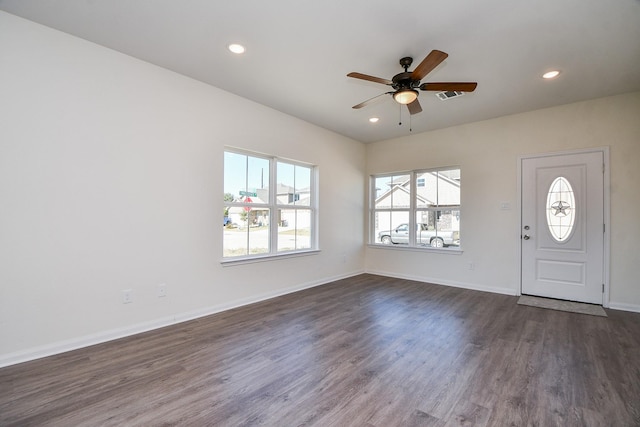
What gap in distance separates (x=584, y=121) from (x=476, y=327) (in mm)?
3307

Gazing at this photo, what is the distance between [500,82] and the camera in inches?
133

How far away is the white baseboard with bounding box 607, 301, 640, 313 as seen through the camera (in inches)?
143

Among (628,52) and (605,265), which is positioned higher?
(628,52)

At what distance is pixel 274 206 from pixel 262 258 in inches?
32.1

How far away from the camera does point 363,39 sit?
2.59 metres

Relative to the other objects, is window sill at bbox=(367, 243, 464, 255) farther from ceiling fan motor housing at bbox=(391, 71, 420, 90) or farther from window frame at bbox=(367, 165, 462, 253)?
ceiling fan motor housing at bbox=(391, 71, 420, 90)

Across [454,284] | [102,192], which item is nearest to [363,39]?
[102,192]

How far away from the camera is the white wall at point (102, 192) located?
7.63ft

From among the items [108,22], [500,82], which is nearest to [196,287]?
[108,22]

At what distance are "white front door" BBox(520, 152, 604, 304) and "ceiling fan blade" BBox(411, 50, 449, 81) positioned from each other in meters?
2.95

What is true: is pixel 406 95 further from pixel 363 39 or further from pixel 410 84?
pixel 363 39

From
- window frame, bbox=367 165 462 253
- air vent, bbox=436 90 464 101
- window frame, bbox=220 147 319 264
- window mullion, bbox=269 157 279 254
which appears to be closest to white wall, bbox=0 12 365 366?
window frame, bbox=220 147 319 264

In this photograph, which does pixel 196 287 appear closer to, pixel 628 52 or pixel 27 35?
pixel 27 35

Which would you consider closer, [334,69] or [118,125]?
[118,125]
